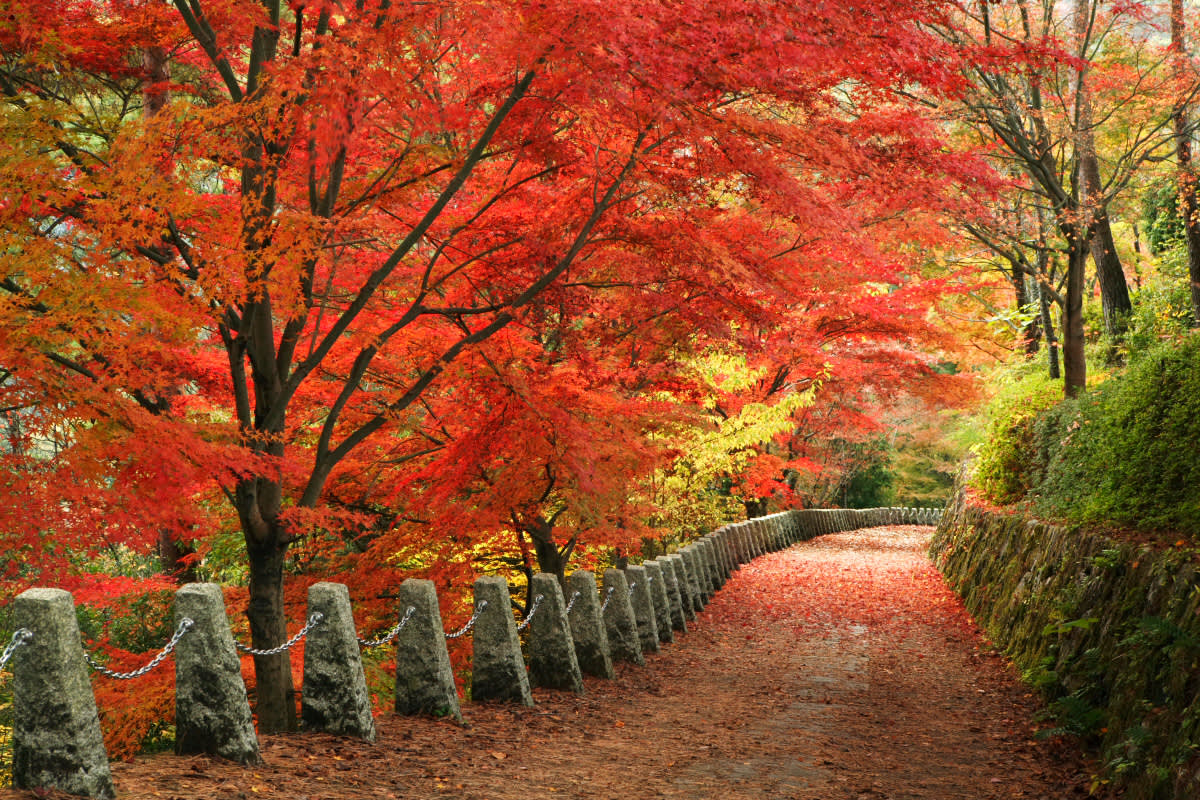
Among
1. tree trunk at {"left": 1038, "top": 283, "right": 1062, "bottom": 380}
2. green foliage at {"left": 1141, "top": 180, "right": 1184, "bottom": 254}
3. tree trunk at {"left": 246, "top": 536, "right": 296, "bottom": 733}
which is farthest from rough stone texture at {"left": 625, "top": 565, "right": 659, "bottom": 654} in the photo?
green foliage at {"left": 1141, "top": 180, "right": 1184, "bottom": 254}

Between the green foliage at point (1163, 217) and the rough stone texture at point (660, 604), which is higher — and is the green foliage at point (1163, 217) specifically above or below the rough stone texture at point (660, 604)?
above

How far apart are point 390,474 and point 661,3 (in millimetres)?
5870

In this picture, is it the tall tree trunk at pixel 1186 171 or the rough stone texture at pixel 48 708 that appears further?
the tall tree trunk at pixel 1186 171

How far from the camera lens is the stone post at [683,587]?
1298 centimetres

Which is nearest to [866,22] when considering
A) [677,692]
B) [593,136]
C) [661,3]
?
[661,3]

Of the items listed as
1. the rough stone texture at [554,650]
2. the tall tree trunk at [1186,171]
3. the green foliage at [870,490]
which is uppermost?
the tall tree trunk at [1186,171]

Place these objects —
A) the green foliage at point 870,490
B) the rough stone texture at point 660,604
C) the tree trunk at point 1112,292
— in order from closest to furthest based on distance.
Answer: the rough stone texture at point 660,604, the tree trunk at point 1112,292, the green foliage at point 870,490

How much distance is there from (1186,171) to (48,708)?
13.7m

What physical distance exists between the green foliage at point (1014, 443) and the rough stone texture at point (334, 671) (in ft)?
31.2

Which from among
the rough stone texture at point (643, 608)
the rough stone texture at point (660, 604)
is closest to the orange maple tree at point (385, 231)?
the rough stone texture at point (643, 608)

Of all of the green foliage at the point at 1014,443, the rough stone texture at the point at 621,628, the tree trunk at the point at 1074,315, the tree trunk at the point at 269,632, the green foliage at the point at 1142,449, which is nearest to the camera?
the green foliage at the point at 1142,449

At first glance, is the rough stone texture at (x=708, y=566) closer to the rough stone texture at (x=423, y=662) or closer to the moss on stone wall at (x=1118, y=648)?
the moss on stone wall at (x=1118, y=648)

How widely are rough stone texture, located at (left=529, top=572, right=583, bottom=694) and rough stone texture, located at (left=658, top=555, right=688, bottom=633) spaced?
13.5 ft

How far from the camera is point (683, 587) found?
1350 centimetres
